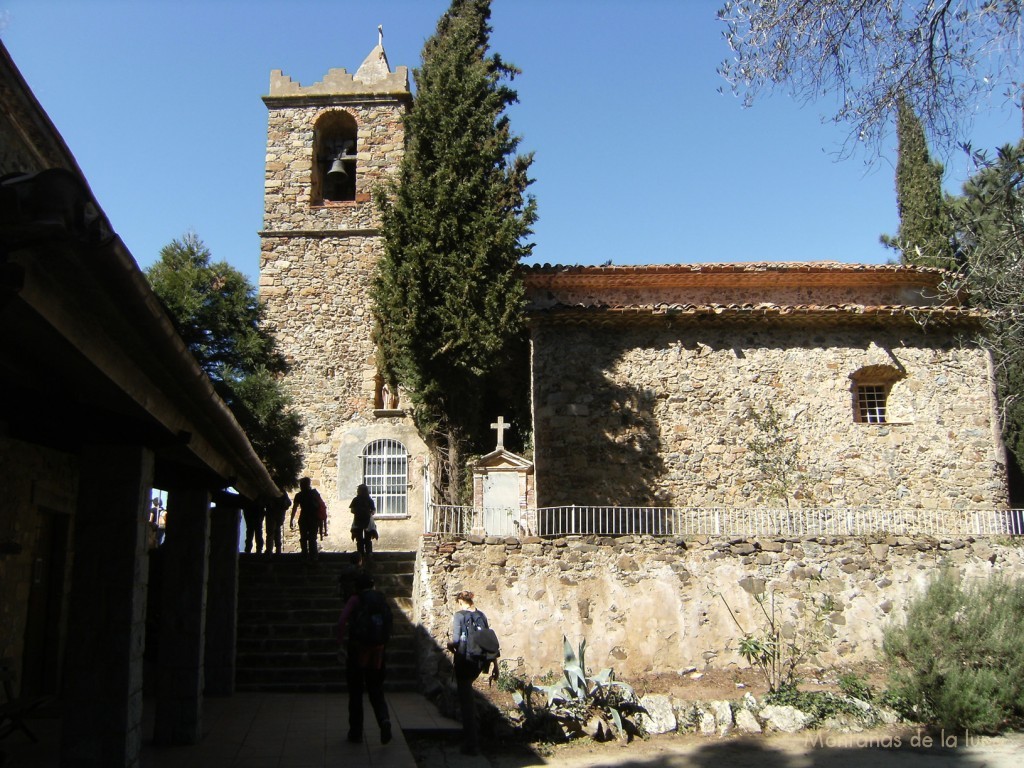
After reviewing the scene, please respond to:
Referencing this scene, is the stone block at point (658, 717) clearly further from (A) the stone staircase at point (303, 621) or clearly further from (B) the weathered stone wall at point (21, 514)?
(B) the weathered stone wall at point (21, 514)

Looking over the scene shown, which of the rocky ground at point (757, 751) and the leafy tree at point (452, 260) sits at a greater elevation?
the leafy tree at point (452, 260)

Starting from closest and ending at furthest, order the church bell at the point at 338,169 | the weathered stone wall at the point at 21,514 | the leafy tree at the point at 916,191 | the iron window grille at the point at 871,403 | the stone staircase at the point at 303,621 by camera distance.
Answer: the weathered stone wall at the point at 21,514 < the stone staircase at the point at 303,621 < the iron window grille at the point at 871,403 < the church bell at the point at 338,169 < the leafy tree at the point at 916,191

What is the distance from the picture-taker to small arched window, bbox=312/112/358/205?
21.0m

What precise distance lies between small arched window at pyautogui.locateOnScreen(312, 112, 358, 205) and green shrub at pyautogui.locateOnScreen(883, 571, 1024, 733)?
627 inches

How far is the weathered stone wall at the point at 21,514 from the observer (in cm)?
829

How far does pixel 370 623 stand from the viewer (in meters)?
Result: 7.91

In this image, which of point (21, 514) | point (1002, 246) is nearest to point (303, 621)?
point (21, 514)

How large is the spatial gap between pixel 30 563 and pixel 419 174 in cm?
1026

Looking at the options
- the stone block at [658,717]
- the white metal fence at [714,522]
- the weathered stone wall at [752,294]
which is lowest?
the stone block at [658,717]

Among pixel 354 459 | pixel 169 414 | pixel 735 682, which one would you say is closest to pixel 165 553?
pixel 169 414

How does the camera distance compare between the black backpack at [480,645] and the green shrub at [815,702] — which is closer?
the black backpack at [480,645]

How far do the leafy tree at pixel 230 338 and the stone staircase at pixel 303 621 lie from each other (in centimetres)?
349

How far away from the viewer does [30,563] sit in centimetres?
916

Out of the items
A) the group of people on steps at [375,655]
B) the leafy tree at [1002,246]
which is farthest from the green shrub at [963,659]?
the group of people on steps at [375,655]
